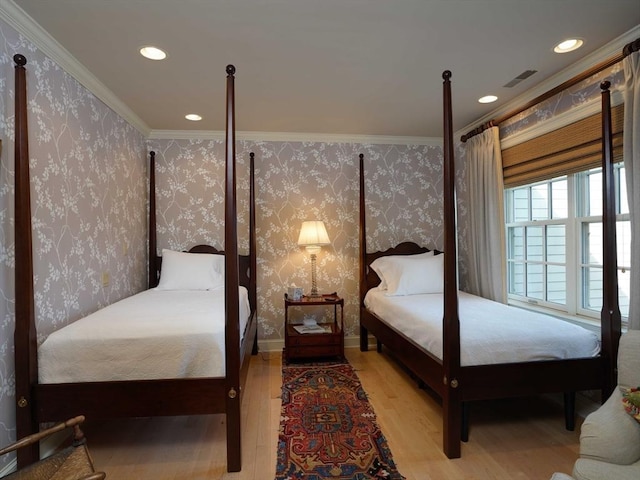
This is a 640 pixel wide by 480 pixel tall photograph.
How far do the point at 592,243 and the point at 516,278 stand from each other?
853 mm

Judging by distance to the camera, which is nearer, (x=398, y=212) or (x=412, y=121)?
(x=412, y=121)

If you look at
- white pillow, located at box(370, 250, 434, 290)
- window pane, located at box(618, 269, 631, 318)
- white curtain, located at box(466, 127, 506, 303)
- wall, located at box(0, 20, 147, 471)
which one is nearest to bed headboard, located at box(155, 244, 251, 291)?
wall, located at box(0, 20, 147, 471)

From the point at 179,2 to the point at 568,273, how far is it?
3037 millimetres

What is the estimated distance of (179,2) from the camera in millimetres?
1733

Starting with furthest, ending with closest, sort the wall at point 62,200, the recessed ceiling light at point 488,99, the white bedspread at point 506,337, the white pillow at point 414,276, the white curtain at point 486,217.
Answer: the white pillow at point 414,276 → the white curtain at point 486,217 → the recessed ceiling light at point 488,99 → the white bedspread at point 506,337 → the wall at point 62,200

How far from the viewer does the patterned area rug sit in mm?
1884

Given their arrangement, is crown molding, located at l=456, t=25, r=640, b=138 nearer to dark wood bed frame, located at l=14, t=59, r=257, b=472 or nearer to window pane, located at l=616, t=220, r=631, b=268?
window pane, located at l=616, t=220, r=631, b=268

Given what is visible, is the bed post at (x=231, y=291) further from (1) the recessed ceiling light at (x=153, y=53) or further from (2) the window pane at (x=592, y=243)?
(2) the window pane at (x=592, y=243)

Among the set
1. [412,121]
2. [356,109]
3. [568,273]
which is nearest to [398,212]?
[412,121]

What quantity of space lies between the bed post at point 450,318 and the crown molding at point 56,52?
2.14m

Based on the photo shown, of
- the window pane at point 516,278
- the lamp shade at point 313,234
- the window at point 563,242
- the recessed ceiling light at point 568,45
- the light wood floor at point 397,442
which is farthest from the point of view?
the lamp shade at point 313,234

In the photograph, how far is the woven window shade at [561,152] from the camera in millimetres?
2271

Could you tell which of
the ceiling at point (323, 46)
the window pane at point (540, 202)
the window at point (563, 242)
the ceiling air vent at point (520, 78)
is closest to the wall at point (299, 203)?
the ceiling at point (323, 46)

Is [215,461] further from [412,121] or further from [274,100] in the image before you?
[412,121]
